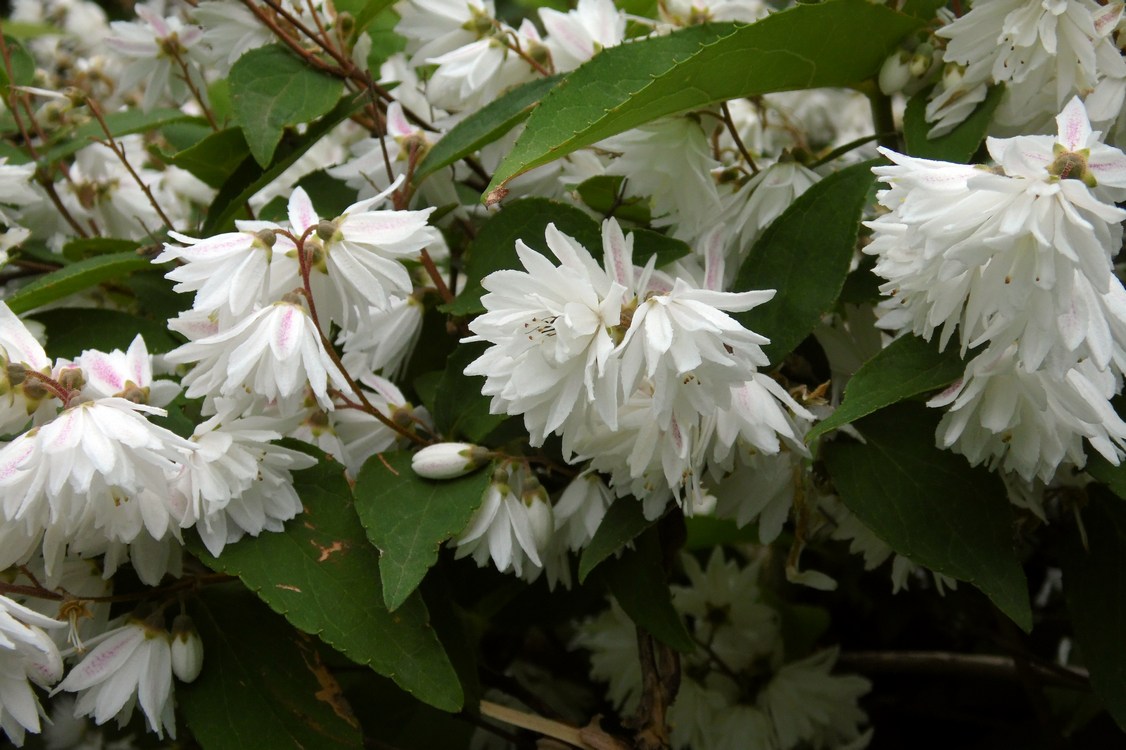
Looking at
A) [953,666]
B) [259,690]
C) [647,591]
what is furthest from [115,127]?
[953,666]

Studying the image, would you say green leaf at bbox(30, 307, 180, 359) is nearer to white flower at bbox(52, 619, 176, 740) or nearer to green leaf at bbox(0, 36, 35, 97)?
white flower at bbox(52, 619, 176, 740)

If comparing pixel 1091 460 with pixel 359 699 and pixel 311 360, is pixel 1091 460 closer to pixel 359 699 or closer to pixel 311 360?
pixel 311 360

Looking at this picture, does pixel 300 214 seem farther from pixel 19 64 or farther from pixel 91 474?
pixel 19 64

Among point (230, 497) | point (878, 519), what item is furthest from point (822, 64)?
point (230, 497)

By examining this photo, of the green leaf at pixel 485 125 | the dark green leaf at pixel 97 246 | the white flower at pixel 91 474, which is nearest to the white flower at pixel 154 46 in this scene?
the dark green leaf at pixel 97 246

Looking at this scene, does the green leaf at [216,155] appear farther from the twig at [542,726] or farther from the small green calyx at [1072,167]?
the small green calyx at [1072,167]
